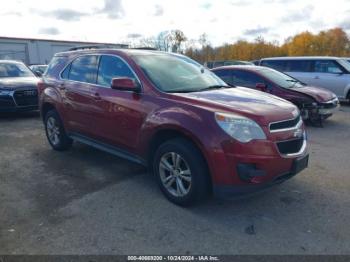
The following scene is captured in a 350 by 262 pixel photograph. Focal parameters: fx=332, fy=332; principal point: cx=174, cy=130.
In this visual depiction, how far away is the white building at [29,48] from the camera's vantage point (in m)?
42.4

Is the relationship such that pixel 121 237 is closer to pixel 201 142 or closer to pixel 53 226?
pixel 53 226

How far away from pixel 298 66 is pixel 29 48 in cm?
4189

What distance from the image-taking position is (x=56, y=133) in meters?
6.11

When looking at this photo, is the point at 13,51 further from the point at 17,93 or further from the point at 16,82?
the point at 17,93

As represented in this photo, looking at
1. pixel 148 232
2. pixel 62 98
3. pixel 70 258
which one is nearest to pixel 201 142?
pixel 148 232

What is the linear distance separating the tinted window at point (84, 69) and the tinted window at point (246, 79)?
16.5 feet

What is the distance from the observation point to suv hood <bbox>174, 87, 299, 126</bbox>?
11.5ft

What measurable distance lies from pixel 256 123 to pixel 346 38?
258 feet

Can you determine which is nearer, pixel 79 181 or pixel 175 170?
pixel 175 170

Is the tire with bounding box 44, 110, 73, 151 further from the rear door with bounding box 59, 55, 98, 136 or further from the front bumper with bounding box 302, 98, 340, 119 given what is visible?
the front bumper with bounding box 302, 98, 340, 119

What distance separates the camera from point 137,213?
3.72m

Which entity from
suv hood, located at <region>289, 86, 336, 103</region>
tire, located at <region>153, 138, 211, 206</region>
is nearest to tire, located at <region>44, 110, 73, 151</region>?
tire, located at <region>153, 138, 211, 206</region>

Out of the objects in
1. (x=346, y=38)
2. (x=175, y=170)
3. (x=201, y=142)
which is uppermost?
(x=346, y=38)

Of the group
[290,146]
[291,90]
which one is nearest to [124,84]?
[290,146]
